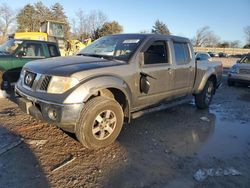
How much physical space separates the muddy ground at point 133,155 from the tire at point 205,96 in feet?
3.52

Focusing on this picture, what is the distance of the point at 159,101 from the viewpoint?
5656 millimetres

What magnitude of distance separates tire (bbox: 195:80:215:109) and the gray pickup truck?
106 cm

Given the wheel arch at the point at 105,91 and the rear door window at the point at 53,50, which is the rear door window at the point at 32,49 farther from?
the wheel arch at the point at 105,91

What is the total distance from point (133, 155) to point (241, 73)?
10.1 metres

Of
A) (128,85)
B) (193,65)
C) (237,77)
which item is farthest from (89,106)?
(237,77)

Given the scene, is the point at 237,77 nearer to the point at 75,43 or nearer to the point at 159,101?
the point at 159,101

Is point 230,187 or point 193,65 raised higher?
point 193,65

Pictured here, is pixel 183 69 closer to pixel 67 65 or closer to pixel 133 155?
pixel 133 155

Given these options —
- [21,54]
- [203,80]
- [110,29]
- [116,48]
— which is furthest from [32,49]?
[110,29]

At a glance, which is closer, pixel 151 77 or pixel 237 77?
pixel 151 77

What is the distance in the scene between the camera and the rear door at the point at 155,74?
16.8 ft

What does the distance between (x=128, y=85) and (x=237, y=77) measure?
9479 millimetres

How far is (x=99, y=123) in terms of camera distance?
4.38 meters

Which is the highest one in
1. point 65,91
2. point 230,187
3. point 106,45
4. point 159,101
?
point 106,45
